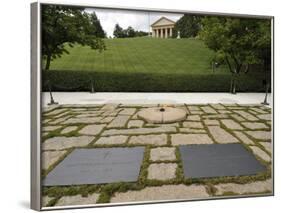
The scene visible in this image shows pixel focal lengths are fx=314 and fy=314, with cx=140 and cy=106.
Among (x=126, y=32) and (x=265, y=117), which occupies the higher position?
(x=126, y=32)

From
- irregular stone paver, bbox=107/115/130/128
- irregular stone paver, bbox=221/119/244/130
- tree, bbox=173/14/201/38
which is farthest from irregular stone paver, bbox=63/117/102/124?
irregular stone paver, bbox=221/119/244/130

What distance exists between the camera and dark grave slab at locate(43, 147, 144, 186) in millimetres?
2600

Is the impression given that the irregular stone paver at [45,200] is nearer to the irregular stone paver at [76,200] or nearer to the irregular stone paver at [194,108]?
the irregular stone paver at [76,200]

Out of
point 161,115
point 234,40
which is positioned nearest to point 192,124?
point 161,115

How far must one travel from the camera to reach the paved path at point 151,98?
106 inches

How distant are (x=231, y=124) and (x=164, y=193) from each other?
923 mm

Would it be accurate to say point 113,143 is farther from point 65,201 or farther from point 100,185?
point 65,201

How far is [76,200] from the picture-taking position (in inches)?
102

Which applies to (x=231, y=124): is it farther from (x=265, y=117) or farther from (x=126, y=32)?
(x=126, y=32)

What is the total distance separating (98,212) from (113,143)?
22.8 inches

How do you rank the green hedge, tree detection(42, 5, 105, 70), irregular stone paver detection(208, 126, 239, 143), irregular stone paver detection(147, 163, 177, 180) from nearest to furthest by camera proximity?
1. tree detection(42, 5, 105, 70)
2. the green hedge
3. irregular stone paver detection(147, 163, 177, 180)
4. irregular stone paver detection(208, 126, 239, 143)

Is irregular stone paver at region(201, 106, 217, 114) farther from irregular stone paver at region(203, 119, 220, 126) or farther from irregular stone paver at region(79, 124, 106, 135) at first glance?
irregular stone paver at region(79, 124, 106, 135)

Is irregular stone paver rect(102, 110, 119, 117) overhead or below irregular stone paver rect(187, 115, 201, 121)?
overhead

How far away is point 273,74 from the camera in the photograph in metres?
3.02
